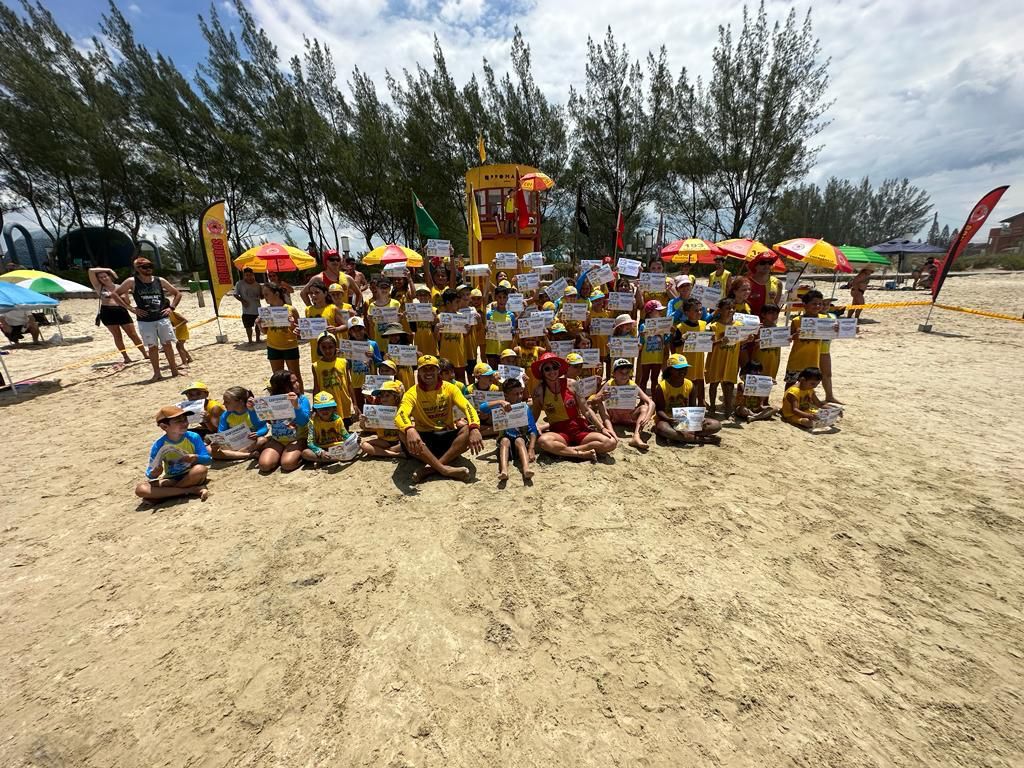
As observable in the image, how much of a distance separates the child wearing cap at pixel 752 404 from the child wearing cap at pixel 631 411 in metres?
1.36

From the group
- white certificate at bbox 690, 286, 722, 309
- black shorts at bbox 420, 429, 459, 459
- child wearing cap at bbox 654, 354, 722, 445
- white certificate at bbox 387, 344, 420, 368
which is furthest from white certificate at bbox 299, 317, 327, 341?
white certificate at bbox 690, 286, 722, 309

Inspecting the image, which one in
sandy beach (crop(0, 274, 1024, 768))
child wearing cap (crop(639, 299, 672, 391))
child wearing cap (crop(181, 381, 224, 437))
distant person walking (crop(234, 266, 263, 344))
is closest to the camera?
sandy beach (crop(0, 274, 1024, 768))

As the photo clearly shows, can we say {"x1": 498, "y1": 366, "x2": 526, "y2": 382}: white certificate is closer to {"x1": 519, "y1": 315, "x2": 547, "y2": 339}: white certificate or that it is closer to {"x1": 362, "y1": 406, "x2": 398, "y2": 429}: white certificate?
{"x1": 519, "y1": 315, "x2": 547, "y2": 339}: white certificate

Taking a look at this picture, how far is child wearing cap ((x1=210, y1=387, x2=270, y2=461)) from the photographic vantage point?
493 centimetres

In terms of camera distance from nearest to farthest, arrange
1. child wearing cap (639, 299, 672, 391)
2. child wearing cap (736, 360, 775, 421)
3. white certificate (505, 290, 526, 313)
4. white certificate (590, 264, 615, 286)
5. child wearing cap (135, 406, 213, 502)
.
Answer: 1. child wearing cap (135, 406, 213, 502)
2. child wearing cap (736, 360, 775, 421)
3. child wearing cap (639, 299, 672, 391)
4. white certificate (505, 290, 526, 313)
5. white certificate (590, 264, 615, 286)

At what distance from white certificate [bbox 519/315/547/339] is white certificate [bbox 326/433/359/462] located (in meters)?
2.56

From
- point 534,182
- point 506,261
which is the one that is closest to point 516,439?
point 506,261

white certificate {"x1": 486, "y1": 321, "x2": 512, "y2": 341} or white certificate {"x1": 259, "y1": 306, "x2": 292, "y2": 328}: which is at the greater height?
white certificate {"x1": 259, "y1": 306, "x2": 292, "y2": 328}

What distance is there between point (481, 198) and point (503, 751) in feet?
39.3

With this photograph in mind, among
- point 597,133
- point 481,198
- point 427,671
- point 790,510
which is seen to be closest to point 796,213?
point 597,133

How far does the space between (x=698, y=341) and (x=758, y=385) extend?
3.85 ft

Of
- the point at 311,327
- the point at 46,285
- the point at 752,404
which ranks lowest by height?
the point at 752,404

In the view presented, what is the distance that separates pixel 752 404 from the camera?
5.96 m

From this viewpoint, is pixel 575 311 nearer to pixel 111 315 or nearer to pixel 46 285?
pixel 111 315
